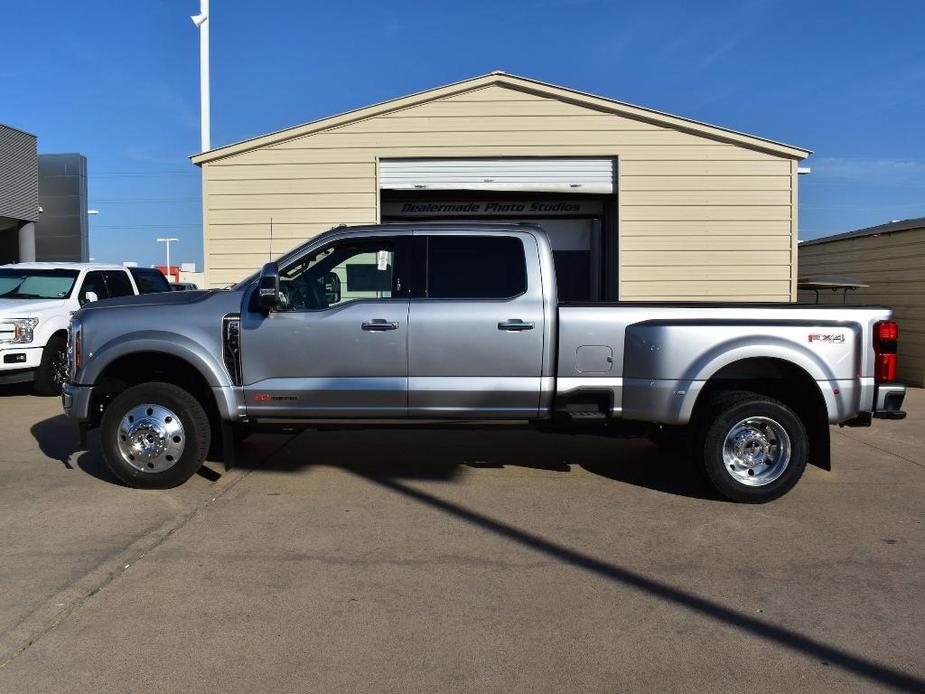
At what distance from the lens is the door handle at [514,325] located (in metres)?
6.11

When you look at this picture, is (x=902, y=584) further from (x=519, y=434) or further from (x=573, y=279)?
(x=573, y=279)

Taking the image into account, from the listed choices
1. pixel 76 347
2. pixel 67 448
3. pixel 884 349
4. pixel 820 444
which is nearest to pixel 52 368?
pixel 67 448

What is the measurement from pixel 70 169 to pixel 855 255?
28.3 meters

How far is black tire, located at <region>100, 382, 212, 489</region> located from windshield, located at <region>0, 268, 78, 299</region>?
6556mm

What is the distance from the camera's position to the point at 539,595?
14.3ft

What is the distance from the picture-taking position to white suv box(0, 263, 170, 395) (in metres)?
10.9

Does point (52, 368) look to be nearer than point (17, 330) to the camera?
No

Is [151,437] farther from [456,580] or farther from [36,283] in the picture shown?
[36,283]

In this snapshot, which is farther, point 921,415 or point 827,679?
point 921,415

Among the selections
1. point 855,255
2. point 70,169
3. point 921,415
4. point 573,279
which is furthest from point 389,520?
point 70,169

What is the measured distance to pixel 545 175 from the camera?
39.8 ft

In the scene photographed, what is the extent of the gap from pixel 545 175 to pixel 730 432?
690 cm

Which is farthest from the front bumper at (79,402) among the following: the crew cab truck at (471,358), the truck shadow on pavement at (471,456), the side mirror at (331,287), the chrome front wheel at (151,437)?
the side mirror at (331,287)

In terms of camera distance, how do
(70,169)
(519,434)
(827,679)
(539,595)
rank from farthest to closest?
(70,169) → (519,434) → (539,595) → (827,679)
